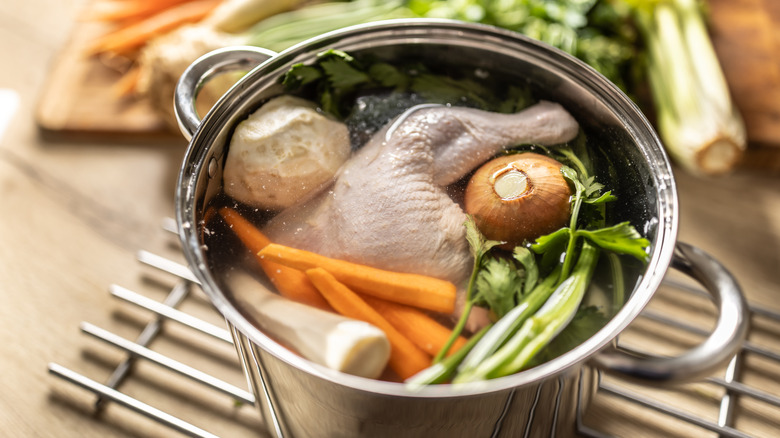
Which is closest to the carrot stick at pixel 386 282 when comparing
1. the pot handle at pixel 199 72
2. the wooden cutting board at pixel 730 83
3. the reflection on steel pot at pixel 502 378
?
the reflection on steel pot at pixel 502 378

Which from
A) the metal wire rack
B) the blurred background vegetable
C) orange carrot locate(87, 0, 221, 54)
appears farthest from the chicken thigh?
orange carrot locate(87, 0, 221, 54)

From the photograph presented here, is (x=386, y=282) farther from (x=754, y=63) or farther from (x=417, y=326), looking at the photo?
(x=754, y=63)

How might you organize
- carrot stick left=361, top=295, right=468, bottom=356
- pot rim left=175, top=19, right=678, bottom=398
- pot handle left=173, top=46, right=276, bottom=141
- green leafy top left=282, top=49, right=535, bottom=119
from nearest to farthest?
1. pot rim left=175, top=19, right=678, bottom=398
2. carrot stick left=361, top=295, right=468, bottom=356
3. pot handle left=173, top=46, right=276, bottom=141
4. green leafy top left=282, top=49, right=535, bottom=119

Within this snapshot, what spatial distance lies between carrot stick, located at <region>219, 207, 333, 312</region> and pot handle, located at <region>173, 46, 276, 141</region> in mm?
127

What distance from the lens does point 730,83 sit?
1547mm

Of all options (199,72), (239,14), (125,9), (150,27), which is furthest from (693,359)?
(125,9)

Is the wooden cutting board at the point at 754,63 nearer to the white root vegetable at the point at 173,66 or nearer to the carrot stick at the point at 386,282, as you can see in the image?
the carrot stick at the point at 386,282

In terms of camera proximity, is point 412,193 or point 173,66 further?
point 173,66

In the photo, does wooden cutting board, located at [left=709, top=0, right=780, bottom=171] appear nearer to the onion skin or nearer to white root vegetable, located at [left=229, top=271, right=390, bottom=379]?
the onion skin

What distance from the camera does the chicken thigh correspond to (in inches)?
32.2

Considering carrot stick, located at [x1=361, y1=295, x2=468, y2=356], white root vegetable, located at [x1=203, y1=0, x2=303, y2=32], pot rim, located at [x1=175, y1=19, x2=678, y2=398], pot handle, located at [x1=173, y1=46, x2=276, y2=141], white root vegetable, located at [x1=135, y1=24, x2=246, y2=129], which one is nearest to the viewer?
pot rim, located at [x1=175, y1=19, x2=678, y2=398]

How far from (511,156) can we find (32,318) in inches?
37.2

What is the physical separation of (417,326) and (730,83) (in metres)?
1.23

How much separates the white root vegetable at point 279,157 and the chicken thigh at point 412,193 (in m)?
0.02
